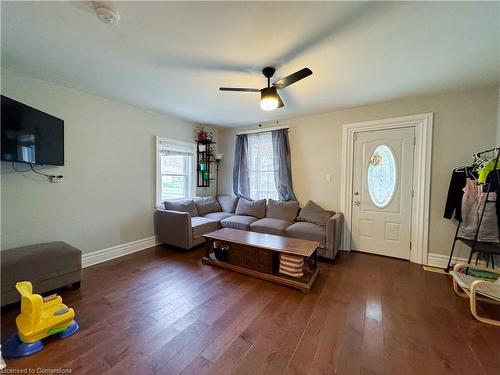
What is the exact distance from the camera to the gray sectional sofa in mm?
2996

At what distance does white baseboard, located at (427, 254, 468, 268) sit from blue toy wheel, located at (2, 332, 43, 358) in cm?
431

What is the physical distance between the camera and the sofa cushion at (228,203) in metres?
4.42

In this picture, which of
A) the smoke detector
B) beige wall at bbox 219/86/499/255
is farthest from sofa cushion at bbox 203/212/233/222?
the smoke detector

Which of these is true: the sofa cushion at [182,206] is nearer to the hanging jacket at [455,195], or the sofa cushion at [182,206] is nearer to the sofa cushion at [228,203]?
the sofa cushion at [228,203]

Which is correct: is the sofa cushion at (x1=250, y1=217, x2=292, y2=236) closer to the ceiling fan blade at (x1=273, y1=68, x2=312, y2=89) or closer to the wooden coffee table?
the wooden coffee table

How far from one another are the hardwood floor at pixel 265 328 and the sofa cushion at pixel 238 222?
1.04 metres

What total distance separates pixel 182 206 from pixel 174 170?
2.82 feet

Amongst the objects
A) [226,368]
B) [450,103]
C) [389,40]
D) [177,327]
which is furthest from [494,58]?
[177,327]

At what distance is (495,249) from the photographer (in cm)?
219

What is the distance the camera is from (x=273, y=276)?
2.41 meters

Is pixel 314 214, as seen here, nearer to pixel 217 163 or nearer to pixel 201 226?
pixel 201 226

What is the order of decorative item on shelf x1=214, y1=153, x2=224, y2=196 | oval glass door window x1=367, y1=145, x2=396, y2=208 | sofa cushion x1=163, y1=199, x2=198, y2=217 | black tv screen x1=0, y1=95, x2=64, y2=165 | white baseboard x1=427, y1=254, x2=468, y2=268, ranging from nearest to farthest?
1. black tv screen x1=0, y1=95, x2=64, y2=165
2. white baseboard x1=427, y1=254, x2=468, y2=268
3. oval glass door window x1=367, y1=145, x2=396, y2=208
4. sofa cushion x1=163, y1=199, x2=198, y2=217
5. decorative item on shelf x1=214, y1=153, x2=224, y2=196

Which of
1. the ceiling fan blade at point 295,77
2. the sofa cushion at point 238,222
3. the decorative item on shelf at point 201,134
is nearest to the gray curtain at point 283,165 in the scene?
the sofa cushion at point 238,222

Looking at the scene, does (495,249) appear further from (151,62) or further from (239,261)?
(151,62)
